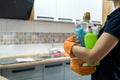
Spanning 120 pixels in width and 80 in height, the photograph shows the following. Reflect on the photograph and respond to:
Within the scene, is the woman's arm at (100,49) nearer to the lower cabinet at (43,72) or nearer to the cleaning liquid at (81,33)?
the cleaning liquid at (81,33)

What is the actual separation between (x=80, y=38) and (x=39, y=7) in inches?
66.6

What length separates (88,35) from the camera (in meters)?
0.88

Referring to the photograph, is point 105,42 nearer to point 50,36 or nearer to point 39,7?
point 39,7

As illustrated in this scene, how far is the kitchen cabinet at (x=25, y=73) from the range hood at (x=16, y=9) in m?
0.66

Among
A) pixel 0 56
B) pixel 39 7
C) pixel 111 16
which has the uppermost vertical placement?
pixel 39 7

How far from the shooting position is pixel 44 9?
2.58m

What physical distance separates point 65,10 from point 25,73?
111 cm

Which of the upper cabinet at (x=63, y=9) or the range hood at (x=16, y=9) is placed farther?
the upper cabinet at (x=63, y=9)

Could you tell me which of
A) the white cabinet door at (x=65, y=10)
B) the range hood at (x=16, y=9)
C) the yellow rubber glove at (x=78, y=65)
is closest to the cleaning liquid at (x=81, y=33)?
the yellow rubber glove at (x=78, y=65)

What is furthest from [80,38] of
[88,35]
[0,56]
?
[0,56]

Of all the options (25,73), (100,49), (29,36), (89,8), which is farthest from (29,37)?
(100,49)

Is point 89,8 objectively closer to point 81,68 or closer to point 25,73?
point 25,73

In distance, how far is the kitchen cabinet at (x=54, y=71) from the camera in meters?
2.38

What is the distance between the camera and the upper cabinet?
2543mm
